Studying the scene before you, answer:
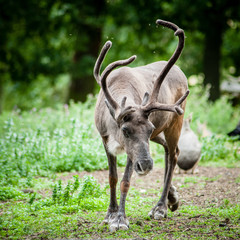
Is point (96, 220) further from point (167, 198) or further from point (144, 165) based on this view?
point (144, 165)

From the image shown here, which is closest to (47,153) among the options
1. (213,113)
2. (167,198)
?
(167,198)

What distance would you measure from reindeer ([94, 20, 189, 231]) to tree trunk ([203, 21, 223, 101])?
11409 mm

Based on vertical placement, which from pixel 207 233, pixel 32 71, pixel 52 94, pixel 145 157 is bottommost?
pixel 52 94

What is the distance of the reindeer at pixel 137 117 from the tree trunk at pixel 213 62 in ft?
37.4

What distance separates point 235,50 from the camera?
2095 cm

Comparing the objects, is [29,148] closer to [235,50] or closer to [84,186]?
[84,186]

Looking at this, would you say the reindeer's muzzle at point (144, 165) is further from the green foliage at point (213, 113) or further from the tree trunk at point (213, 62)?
the tree trunk at point (213, 62)

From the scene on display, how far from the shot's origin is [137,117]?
4.56 meters

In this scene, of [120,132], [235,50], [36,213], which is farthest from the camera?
[235,50]

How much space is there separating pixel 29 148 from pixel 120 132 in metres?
3.94

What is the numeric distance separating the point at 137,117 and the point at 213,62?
1367 cm

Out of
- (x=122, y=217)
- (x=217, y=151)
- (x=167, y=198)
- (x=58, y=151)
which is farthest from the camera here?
(x=217, y=151)

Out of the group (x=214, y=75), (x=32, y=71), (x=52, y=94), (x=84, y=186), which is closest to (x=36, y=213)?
(x=84, y=186)

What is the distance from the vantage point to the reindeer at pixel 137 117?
→ 179 inches
